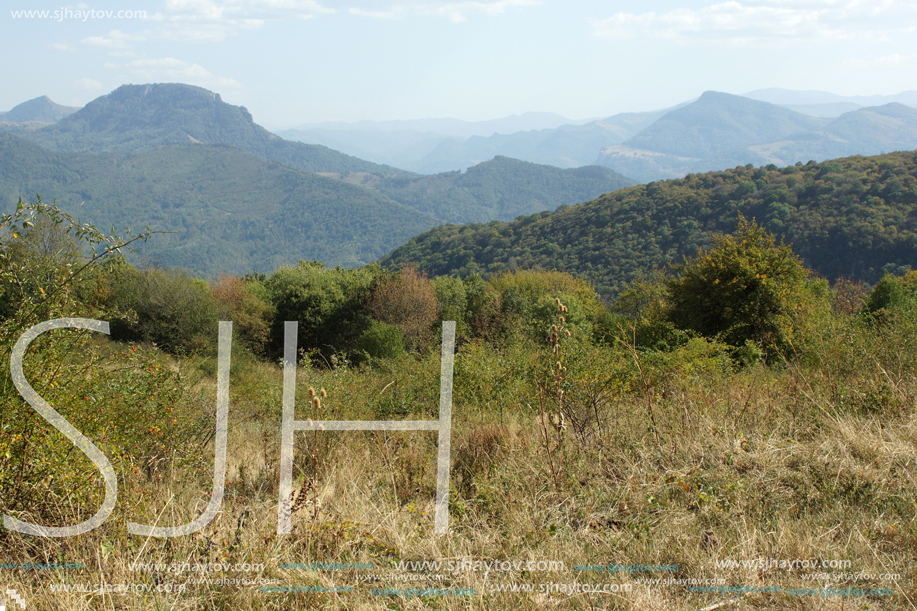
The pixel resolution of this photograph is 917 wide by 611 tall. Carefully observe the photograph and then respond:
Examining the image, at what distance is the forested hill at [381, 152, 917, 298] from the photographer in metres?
42.8

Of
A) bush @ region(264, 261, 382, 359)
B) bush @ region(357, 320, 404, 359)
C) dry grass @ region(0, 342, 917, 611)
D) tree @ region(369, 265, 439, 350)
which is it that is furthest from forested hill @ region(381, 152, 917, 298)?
dry grass @ region(0, 342, 917, 611)

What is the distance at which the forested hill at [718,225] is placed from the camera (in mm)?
42844

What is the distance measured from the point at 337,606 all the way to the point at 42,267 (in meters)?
2.36

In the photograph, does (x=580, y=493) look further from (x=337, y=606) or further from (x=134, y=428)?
(x=134, y=428)

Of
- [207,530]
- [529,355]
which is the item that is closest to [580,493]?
[207,530]

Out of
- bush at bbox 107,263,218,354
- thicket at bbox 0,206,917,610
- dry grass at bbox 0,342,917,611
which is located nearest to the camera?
dry grass at bbox 0,342,917,611

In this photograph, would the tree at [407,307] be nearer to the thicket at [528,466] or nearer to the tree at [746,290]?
the tree at [746,290]

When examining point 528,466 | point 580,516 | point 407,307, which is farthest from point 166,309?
point 580,516

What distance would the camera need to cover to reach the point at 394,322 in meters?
27.2

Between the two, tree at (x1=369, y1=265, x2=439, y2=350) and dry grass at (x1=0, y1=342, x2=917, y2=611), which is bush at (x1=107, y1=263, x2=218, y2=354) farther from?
dry grass at (x1=0, y1=342, x2=917, y2=611)

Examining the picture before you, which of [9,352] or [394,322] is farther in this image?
[394,322]

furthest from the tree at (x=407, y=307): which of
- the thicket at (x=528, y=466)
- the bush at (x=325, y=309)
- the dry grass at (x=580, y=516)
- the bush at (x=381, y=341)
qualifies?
the dry grass at (x=580, y=516)

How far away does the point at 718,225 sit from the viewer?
54.2 meters

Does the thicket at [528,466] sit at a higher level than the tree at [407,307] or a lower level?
higher
